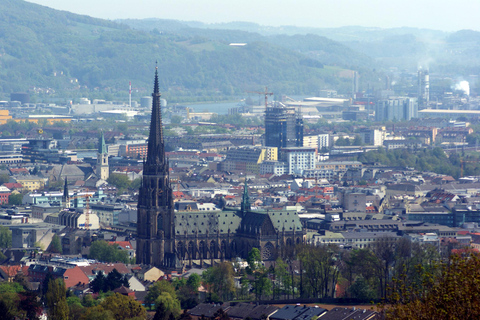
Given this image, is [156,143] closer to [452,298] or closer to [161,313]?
[161,313]

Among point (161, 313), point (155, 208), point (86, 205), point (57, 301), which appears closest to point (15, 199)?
point (86, 205)

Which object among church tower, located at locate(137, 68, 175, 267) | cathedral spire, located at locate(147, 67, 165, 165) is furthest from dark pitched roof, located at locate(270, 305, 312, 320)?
cathedral spire, located at locate(147, 67, 165, 165)

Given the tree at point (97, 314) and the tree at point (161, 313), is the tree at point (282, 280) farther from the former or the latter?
the tree at point (97, 314)

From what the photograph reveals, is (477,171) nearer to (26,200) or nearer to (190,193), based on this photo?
(190,193)

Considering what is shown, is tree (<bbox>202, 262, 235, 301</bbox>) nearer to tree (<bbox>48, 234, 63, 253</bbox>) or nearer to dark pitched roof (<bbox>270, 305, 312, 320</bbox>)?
dark pitched roof (<bbox>270, 305, 312, 320</bbox>)

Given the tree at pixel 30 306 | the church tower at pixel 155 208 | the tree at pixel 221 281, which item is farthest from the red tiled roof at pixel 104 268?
the tree at pixel 30 306

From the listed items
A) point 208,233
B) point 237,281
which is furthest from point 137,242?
point 237,281

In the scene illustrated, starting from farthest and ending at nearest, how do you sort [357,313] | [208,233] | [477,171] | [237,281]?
[477,171] < [208,233] < [237,281] < [357,313]
